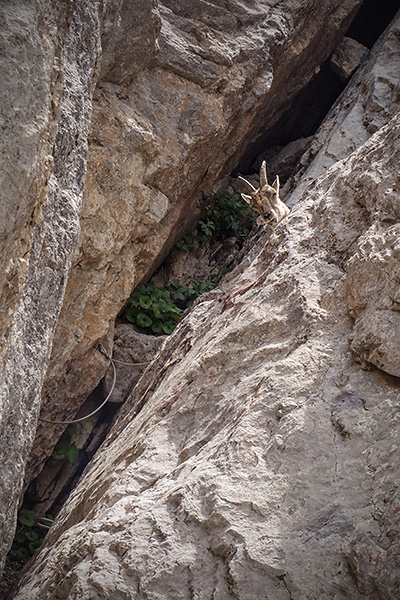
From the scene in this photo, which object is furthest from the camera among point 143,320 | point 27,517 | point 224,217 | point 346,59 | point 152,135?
point 346,59

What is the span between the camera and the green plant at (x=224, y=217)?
7.73 meters

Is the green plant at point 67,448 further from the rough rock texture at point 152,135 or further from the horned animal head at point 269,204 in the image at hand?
the horned animal head at point 269,204

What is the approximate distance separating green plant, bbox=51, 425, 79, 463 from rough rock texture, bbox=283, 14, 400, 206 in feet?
12.4

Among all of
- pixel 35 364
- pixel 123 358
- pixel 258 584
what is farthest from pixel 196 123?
pixel 258 584

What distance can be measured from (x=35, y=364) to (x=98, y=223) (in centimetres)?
239

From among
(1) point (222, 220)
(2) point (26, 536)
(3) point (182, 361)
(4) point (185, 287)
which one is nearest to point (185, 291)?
(4) point (185, 287)

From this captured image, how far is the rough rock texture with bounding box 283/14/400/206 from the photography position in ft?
23.0

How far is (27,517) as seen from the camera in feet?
17.4

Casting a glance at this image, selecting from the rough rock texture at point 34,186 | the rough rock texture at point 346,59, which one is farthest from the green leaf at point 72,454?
the rough rock texture at point 346,59

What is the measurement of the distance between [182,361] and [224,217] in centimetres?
393

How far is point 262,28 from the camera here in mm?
6801

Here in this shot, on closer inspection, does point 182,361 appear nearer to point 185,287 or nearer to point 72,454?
point 72,454

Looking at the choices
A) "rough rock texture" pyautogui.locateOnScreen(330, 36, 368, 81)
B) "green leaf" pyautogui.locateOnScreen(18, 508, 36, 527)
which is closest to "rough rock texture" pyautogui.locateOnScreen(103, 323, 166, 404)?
"green leaf" pyautogui.locateOnScreen(18, 508, 36, 527)

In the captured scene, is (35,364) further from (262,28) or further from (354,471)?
(262,28)
